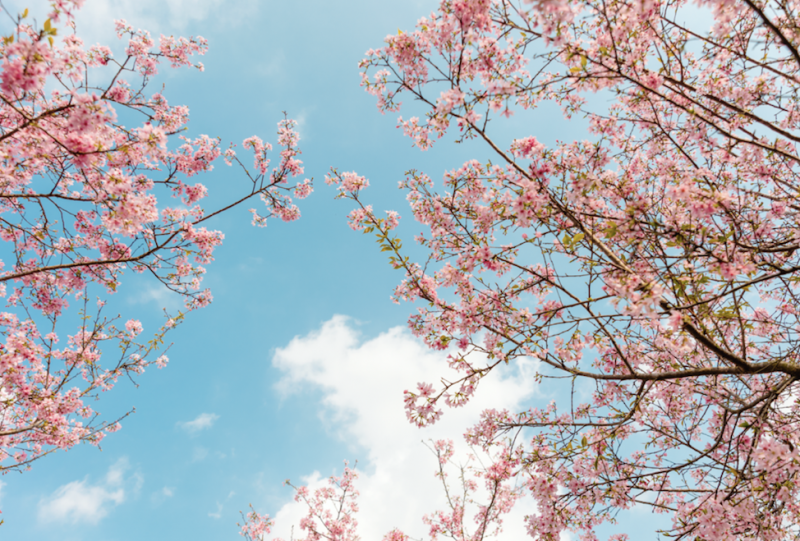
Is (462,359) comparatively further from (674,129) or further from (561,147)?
(674,129)

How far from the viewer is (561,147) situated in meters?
4.73

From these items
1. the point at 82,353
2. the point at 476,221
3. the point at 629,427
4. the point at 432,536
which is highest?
the point at 476,221

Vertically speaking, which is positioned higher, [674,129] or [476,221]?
[674,129]

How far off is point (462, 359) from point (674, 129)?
4484 millimetres

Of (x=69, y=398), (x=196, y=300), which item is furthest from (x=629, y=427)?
(x=69, y=398)

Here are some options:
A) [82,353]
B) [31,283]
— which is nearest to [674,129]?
[31,283]

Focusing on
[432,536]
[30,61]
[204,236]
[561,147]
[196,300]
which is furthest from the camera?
[432,536]

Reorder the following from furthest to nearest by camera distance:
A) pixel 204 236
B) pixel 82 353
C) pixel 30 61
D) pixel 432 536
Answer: pixel 432 536
pixel 82 353
pixel 204 236
pixel 30 61

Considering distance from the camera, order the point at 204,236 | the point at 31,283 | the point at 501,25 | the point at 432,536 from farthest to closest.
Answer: the point at 432,536
the point at 204,236
the point at 31,283
the point at 501,25

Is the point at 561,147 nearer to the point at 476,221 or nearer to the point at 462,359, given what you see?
the point at 476,221

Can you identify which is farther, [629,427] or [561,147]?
[629,427]

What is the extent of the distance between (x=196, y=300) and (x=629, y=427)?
313 inches

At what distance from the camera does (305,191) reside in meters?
7.02

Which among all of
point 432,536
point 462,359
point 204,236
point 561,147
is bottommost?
point 432,536
